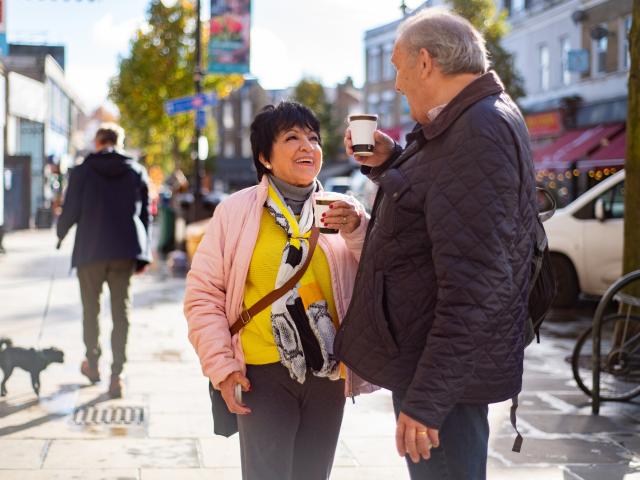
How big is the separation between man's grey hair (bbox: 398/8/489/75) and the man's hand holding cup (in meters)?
0.55

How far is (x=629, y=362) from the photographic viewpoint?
717 centimetres

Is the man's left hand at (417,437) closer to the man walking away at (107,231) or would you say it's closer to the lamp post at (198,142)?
the man walking away at (107,231)

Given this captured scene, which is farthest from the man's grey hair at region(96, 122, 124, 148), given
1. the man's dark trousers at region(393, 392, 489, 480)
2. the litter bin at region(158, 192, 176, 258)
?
the litter bin at region(158, 192, 176, 258)

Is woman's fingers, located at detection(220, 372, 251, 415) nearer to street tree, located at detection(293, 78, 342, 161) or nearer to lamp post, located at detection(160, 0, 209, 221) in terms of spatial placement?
lamp post, located at detection(160, 0, 209, 221)

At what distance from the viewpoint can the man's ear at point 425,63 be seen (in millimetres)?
2846

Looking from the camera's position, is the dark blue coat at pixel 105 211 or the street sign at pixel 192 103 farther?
the street sign at pixel 192 103

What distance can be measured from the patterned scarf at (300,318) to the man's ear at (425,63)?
0.94 meters

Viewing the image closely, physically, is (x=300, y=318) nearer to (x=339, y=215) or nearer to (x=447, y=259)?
(x=339, y=215)

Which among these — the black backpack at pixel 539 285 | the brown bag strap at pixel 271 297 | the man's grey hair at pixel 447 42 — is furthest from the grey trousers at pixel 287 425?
the man's grey hair at pixel 447 42

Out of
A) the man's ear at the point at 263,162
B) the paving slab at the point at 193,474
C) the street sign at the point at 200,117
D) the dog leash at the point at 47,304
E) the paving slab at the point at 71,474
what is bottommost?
the paving slab at the point at 193,474

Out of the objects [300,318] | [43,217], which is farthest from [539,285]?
[43,217]

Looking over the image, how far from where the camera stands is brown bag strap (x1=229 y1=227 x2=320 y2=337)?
355cm

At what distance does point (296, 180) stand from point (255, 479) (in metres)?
1.05

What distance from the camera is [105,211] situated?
7.48 m
